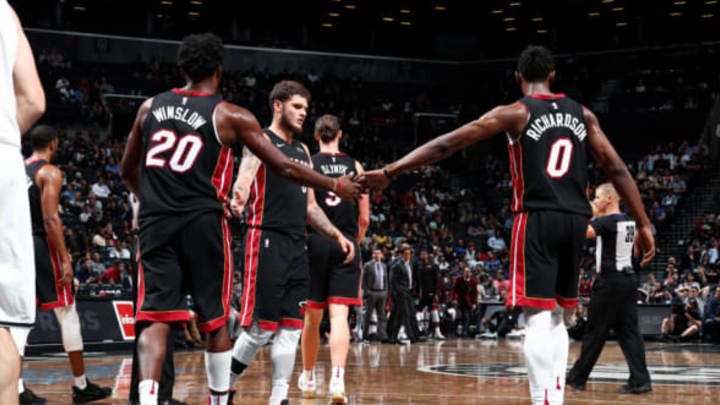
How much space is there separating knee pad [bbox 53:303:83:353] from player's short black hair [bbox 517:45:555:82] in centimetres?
453

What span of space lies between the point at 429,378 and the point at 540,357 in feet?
16.6

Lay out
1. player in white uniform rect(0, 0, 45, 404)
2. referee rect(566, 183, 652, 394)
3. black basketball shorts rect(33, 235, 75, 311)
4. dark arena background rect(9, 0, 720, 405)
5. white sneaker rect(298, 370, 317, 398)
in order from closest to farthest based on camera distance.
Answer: player in white uniform rect(0, 0, 45, 404)
black basketball shorts rect(33, 235, 75, 311)
white sneaker rect(298, 370, 317, 398)
referee rect(566, 183, 652, 394)
dark arena background rect(9, 0, 720, 405)

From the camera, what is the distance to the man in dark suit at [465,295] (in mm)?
22391

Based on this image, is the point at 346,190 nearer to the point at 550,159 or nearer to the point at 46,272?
the point at 550,159

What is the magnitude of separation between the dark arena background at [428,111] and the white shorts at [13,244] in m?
10.3

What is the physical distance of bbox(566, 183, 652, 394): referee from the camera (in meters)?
9.42

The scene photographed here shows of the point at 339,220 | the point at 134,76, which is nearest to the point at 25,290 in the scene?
the point at 339,220

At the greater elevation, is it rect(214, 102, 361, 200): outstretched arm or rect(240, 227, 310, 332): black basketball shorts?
rect(214, 102, 361, 200): outstretched arm

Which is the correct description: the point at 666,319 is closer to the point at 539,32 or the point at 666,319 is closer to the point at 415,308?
the point at 415,308

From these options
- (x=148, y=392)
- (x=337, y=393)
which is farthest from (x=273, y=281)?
(x=148, y=392)

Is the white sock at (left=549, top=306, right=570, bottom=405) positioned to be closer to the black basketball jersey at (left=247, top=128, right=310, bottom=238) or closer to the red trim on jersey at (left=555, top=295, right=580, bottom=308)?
the red trim on jersey at (left=555, top=295, right=580, bottom=308)

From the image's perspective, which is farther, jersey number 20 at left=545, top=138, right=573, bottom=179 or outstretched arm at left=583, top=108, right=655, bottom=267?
outstretched arm at left=583, top=108, right=655, bottom=267

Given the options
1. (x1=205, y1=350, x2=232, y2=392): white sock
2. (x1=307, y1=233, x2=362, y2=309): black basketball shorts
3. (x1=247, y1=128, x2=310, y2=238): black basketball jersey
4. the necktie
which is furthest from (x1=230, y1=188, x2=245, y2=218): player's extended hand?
the necktie

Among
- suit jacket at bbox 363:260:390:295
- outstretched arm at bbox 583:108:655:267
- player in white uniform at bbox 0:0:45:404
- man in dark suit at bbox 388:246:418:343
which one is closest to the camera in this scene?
player in white uniform at bbox 0:0:45:404
